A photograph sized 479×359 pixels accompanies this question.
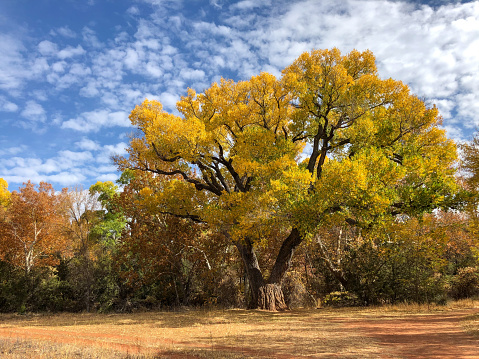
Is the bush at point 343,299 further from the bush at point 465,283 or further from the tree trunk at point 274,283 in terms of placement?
the bush at point 465,283

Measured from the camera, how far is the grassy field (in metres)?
6.95

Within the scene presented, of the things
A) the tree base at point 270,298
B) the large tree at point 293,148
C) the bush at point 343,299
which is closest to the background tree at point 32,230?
the large tree at point 293,148

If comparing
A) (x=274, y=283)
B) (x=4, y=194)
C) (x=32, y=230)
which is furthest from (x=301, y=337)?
(x=4, y=194)

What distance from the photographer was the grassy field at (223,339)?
695cm

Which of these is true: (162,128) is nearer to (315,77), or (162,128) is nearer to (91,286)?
(315,77)

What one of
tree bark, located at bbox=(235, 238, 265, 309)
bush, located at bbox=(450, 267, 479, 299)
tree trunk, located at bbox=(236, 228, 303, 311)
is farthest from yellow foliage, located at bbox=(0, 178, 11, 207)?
bush, located at bbox=(450, 267, 479, 299)

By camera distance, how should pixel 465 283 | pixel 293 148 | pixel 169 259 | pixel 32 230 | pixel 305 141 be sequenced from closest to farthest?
pixel 293 148
pixel 305 141
pixel 465 283
pixel 169 259
pixel 32 230

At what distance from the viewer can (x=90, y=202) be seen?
71.3 ft

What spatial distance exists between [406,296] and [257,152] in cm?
1087

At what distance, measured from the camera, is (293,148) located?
16078 mm

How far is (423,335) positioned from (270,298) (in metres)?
8.22

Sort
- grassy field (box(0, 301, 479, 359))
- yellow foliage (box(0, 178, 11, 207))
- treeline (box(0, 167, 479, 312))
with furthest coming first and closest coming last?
yellow foliage (box(0, 178, 11, 207)) → treeline (box(0, 167, 479, 312)) → grassy field (box(0, 301, 479, 359))

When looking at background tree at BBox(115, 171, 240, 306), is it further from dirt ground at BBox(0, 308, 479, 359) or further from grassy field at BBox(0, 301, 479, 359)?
dirt ground at BBox(0, 308, 479, 359)

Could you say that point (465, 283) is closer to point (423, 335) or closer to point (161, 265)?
point (423, 335)
